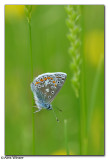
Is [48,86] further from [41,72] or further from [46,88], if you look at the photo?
[41,72]

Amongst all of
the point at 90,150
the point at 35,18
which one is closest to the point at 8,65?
the point at 35,18

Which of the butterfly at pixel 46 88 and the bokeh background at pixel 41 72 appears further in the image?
the bokeh background at pixel 41 72

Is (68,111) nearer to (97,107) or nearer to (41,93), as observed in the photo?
(97,107)

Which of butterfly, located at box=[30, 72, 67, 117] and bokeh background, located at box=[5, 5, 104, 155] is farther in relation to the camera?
bokeh background, located at box=[5, 5, 104, 155]

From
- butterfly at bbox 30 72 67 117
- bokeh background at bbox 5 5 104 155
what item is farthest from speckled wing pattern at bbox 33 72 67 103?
bokeh background at bbox 5 5 104 155

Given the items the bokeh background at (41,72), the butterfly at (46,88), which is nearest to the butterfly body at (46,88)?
the butterfly at (46,88)

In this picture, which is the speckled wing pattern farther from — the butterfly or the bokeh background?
the bokeh background

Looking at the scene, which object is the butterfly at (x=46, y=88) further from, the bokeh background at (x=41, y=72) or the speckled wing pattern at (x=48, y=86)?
the bokeh background at (x=41, y=72)

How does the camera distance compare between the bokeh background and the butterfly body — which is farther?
the bokeh background

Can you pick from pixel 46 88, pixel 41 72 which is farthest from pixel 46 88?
pixel 41 72
